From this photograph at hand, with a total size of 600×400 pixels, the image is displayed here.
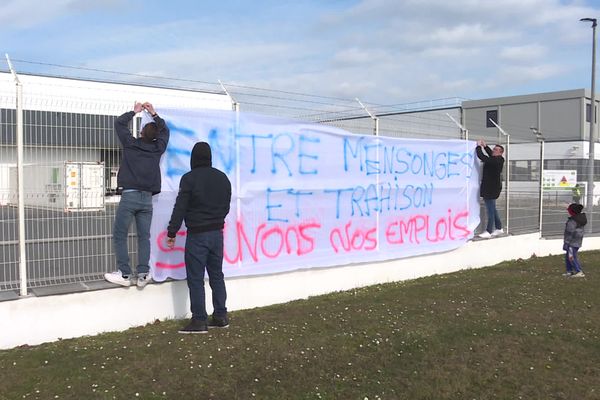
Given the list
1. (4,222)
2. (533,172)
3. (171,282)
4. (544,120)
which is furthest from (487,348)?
(544,120)

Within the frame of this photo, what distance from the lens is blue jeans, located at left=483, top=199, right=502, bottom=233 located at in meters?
→ 10.2

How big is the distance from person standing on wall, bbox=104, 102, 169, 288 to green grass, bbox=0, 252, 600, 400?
0.66 m

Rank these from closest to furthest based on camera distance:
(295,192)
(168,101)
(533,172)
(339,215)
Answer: (168,101) < (295,192) < (339,215) < (533,172)

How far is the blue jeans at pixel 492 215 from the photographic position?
33.6 feet

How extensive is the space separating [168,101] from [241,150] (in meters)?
1.05

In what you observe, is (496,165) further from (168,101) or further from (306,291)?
(168,101)

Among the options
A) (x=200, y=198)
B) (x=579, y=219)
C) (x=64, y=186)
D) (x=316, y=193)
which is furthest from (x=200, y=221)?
(x=579, y=219)

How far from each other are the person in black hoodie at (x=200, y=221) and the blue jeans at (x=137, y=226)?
441 millimetres

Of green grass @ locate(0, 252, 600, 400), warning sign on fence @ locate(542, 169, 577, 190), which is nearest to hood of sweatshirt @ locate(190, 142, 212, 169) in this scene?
green grass @ locate(0, 252, 600, 400)

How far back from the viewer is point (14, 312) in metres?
5.03

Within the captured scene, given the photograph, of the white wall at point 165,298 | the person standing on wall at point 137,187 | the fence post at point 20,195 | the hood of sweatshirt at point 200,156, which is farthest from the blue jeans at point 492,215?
the fence post at point 20,195

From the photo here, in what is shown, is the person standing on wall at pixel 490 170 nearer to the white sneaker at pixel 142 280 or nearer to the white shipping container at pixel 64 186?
the white sneaker at pixel 142 280

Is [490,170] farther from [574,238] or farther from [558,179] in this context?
[558,179]

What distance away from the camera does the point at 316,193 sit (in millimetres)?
7465
